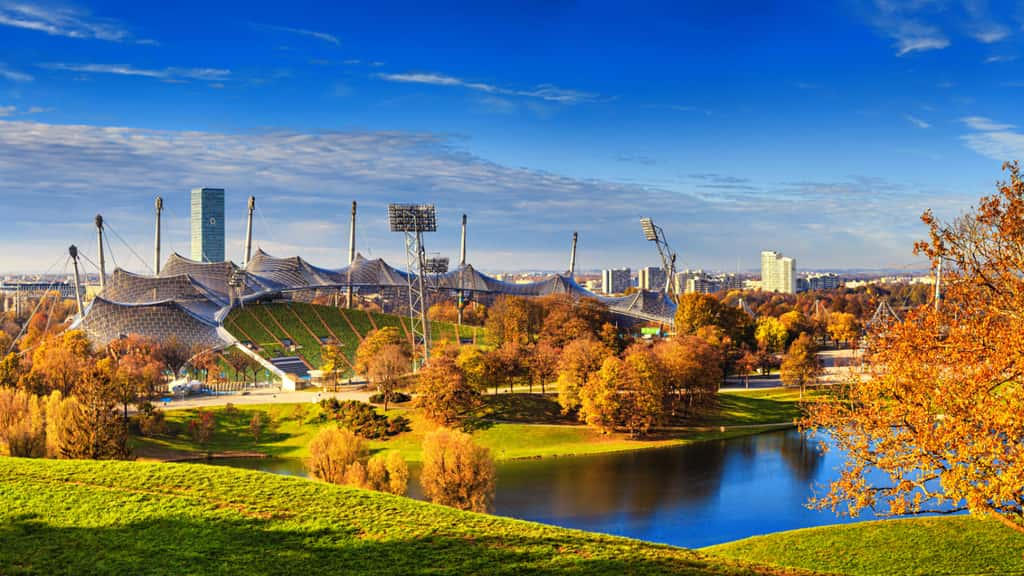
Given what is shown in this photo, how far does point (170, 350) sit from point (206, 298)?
68.4ft

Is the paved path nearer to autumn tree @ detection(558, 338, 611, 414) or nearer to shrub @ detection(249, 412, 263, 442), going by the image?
shrub @ detection(249, 412, 263, 442)

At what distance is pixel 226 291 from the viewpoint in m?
85.4

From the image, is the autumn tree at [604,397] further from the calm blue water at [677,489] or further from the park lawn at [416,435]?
the calm blue water at [677,489]

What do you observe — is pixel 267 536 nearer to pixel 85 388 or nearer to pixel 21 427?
pixel 21 427

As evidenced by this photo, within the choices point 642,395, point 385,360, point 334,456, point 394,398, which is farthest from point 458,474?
point 385,360

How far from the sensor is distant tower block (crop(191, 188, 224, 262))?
16575 centimetres

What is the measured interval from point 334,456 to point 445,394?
641 inches

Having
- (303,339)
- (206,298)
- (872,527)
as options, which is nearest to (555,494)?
(872,527)

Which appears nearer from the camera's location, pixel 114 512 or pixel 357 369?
pixel 114 512

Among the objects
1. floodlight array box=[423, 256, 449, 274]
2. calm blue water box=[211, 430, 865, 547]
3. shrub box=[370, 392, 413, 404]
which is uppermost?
floodlight array box=[423, 256, 449, 274]

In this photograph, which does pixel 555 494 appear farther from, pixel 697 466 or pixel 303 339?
pixel 303 339

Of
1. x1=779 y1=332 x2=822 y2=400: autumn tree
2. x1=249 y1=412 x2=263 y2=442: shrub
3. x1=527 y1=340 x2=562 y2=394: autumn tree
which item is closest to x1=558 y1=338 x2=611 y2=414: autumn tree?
x1=527 y1=340 x2=562 y2=394: autumn tree

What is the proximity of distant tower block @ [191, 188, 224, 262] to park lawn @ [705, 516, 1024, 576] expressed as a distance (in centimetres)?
16026

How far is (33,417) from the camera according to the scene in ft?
102
